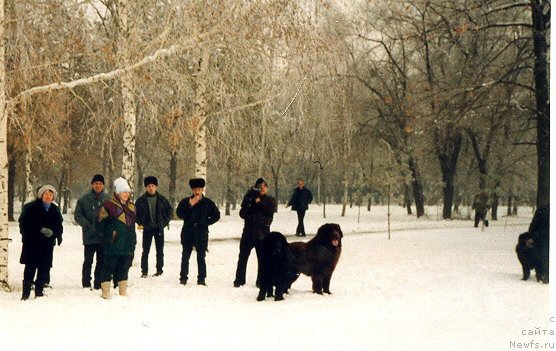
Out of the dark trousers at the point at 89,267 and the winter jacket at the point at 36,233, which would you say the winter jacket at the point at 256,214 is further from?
the winter jacket at the point at 36,233

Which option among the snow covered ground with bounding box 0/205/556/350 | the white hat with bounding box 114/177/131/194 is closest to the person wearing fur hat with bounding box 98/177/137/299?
the white hat with bounding box 114/177/131/194

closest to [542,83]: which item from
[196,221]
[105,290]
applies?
[196,221]

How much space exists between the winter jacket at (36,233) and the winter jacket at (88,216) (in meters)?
0.90

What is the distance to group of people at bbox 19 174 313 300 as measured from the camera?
418 inches

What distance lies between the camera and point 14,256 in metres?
17.3

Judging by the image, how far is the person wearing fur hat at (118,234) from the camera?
10.6 meters

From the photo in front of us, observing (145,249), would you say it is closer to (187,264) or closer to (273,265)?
(187,264)

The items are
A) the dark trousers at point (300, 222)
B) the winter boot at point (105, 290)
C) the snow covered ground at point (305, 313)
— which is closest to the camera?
the snow covered ground at point (305, 313)

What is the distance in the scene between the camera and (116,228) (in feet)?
34.8

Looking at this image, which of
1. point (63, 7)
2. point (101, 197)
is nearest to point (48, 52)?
point (63, 7)

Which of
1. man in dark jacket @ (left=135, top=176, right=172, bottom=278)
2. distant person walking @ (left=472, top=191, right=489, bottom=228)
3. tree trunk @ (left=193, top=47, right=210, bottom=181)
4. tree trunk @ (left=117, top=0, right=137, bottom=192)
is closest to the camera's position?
tree trunk @ (left=117, top=0, right=137, bottom=192)

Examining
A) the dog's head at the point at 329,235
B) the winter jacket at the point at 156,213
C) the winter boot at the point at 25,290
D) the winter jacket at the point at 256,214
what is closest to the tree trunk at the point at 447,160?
the winter jacket at the point at 156,213

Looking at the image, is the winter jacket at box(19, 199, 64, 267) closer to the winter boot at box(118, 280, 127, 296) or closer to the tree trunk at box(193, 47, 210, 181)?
the winter boot at box(118, 280, 127, 296)

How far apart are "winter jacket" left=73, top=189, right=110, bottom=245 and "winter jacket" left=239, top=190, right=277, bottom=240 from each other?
236 cm
